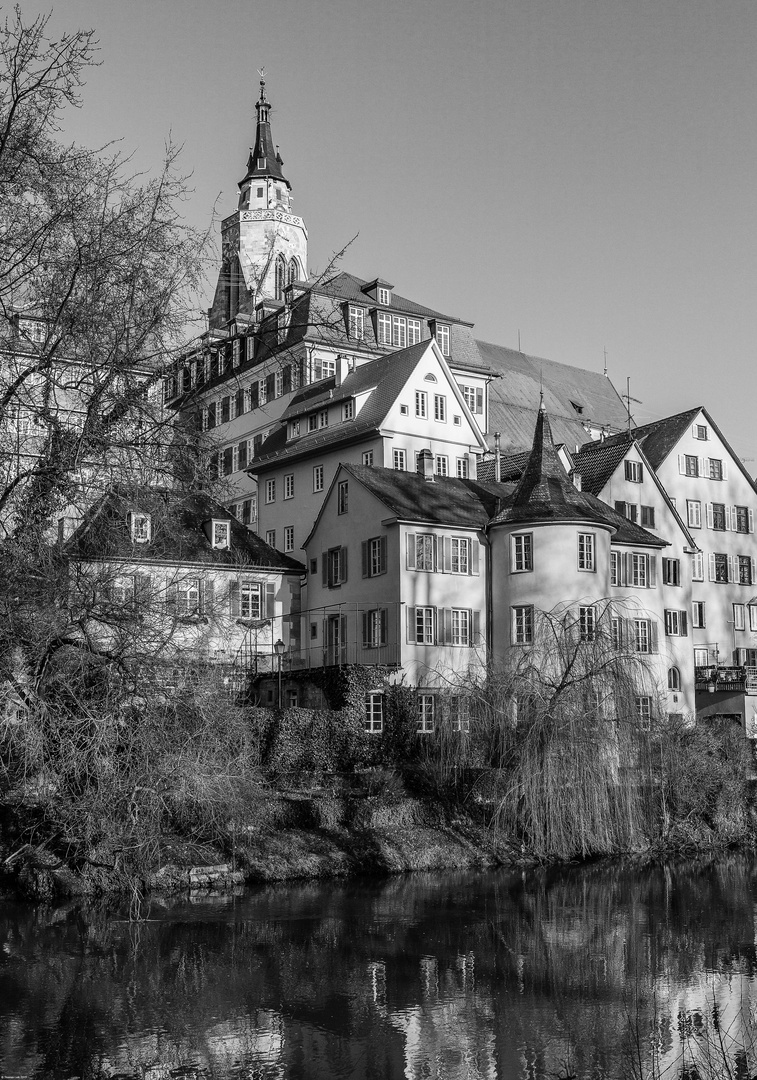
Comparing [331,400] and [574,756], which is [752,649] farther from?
[574,756]

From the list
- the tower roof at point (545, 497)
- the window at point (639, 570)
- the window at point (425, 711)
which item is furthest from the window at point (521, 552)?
the window at point (425, 711)

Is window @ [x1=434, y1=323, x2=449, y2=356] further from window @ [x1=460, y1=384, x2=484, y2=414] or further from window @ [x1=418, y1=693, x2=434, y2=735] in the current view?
window @ [x1=418, y1=693, x2=434, y2=735]

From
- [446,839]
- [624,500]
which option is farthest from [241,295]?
[446,839]

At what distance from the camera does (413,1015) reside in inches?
720

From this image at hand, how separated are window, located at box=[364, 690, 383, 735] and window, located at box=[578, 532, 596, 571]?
32.1 ft

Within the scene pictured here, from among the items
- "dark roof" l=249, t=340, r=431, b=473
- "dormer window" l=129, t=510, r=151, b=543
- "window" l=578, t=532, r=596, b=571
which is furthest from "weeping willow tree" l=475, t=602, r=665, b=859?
"dark roof" l=249, t=340, r=431, b=473

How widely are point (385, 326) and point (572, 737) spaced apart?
43.1 metres

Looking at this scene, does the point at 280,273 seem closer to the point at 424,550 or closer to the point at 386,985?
the point at 424,550

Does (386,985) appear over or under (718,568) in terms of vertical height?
under

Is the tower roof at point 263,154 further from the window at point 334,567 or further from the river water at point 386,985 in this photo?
the river water at point 386,985

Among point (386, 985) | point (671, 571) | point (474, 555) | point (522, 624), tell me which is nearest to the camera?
point (386, 985)

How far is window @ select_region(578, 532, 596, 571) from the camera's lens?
4781 centimetres

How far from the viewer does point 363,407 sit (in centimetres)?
6062

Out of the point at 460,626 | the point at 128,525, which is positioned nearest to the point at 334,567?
the point at 460,626
